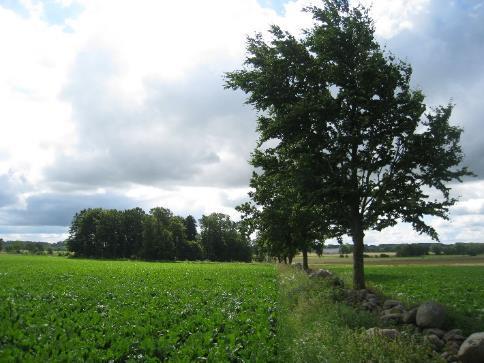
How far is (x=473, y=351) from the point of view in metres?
10.9

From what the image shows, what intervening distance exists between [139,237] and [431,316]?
12466 cm

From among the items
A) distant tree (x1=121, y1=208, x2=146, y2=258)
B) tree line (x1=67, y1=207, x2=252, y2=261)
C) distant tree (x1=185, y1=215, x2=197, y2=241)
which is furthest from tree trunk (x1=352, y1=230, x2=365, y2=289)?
distant tree (x1=185, y1=215, x2=197, y2=241)

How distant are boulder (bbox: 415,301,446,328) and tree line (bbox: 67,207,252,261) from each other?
369ft

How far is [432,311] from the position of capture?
14734 mm

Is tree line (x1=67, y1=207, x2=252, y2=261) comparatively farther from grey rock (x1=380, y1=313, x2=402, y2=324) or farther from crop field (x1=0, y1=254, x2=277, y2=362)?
grey rock (x1=380, y1=313, x2=402, y2=324)

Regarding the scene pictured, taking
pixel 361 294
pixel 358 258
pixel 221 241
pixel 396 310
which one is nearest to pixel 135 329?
pixel 396 310

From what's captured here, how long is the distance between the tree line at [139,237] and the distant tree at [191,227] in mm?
8558

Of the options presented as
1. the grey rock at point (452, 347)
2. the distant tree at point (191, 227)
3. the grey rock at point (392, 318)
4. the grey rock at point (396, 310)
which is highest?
the distant tree at point (191, 227)

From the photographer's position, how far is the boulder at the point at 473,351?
35.4 ft

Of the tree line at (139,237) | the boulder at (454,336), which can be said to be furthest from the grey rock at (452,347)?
the tree line at (139,237)

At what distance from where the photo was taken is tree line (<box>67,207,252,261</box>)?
12900 centimetres

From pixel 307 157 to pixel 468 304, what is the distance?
10728 mm

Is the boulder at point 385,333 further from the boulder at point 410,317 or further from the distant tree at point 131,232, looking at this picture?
the distant tree at point 131,232

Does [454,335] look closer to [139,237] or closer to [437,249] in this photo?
[437,249]
